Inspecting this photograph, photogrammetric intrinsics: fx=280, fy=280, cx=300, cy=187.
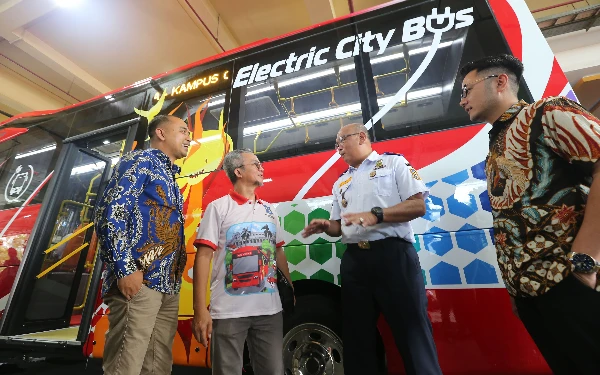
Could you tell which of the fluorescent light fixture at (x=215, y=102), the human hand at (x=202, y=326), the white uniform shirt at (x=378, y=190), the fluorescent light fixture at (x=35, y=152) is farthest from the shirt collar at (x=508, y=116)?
the fluorescent light fixture at (x=35, y=152)

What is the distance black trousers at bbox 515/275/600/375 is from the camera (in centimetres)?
87

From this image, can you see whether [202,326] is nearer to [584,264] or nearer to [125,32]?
[584,264]

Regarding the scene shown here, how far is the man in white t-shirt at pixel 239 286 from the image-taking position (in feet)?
4.62

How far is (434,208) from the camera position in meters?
1.74

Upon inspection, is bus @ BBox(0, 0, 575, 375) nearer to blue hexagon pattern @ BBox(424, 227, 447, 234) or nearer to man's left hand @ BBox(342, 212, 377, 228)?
blue hexagon pattern @ BBox(424, 227, 447, 234)

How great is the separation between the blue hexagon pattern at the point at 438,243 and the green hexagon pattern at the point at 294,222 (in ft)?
2.61

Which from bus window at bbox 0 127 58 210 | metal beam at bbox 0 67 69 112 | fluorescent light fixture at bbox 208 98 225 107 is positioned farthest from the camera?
metal beam at bbox 0 67 69 112

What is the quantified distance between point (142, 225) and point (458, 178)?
1.83m

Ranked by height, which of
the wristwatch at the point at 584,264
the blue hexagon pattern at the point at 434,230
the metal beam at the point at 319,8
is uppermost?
the metal beam at the point at 319,8

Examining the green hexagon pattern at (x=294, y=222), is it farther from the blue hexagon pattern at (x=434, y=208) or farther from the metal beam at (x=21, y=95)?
the metal beam at (x=21, y=95)

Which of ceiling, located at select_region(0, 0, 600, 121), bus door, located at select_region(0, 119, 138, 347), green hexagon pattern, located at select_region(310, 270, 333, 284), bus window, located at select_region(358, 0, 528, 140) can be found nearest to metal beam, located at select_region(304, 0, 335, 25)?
ceiling, located at select_region(0, 0, 600, 121)

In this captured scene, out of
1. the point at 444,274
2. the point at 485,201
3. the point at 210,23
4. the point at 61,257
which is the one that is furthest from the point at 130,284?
the point at 210,23

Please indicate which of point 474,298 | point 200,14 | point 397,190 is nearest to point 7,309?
point 397,190

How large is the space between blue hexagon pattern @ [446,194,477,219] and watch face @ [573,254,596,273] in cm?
85
